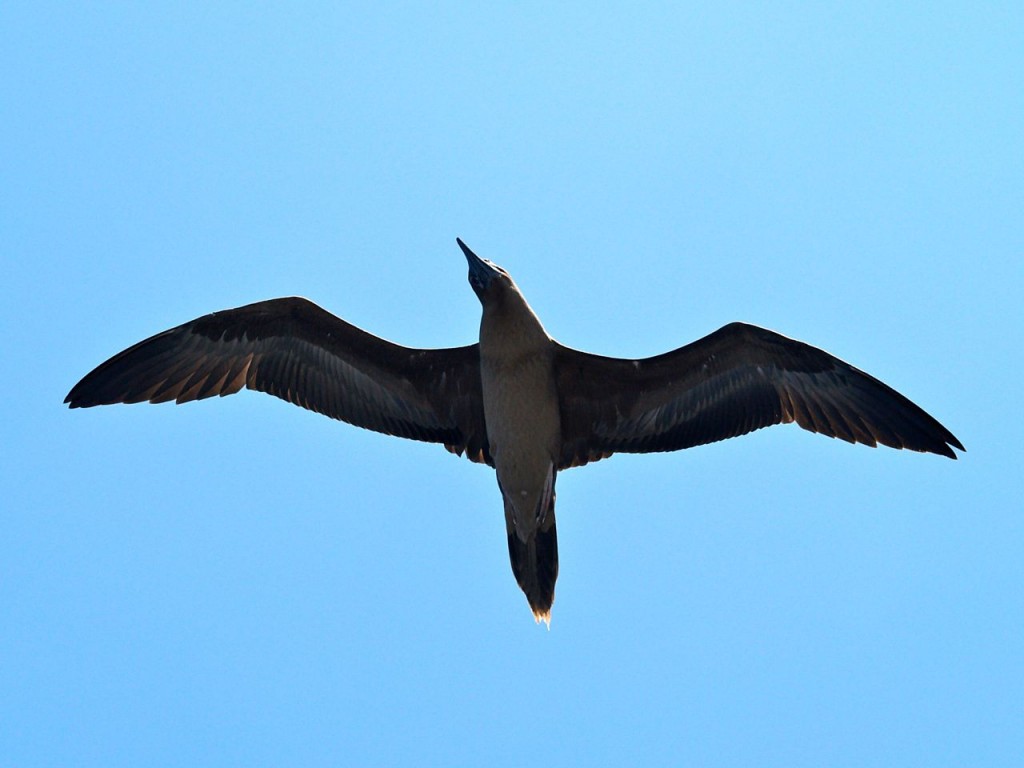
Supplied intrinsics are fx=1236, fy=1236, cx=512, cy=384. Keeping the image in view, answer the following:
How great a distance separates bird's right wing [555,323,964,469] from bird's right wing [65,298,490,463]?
95 centimetres

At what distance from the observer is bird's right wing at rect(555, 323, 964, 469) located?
1049cm

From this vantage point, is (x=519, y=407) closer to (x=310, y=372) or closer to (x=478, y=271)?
(x=478, y=271)

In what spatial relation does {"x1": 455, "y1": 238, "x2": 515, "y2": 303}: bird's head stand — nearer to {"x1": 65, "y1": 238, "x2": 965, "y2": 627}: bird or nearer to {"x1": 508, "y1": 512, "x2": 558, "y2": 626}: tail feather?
{"x1": 65, "y1": 238, "x2": 965, "y2": 627}: bird

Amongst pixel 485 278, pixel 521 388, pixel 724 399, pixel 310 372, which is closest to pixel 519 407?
pixel 521 388

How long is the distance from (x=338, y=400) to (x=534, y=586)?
8.12ft

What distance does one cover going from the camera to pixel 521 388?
33.9ft

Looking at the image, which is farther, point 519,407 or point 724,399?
point 724,399

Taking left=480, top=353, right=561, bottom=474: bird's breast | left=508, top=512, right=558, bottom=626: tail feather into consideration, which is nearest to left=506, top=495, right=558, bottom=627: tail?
left=508, top=512, right=558, bottom=626: tail feather

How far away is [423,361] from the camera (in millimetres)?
11008

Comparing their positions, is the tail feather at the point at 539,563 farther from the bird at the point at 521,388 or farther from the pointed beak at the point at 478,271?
the pointed beak at the point at 478,271

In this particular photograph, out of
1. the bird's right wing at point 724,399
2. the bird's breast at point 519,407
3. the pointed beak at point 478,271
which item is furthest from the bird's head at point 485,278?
the bird's right wing at point 724,399

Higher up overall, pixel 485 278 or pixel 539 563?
pixel 485 278

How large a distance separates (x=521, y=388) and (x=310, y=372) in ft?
6.82

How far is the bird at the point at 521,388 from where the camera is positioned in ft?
34.1
